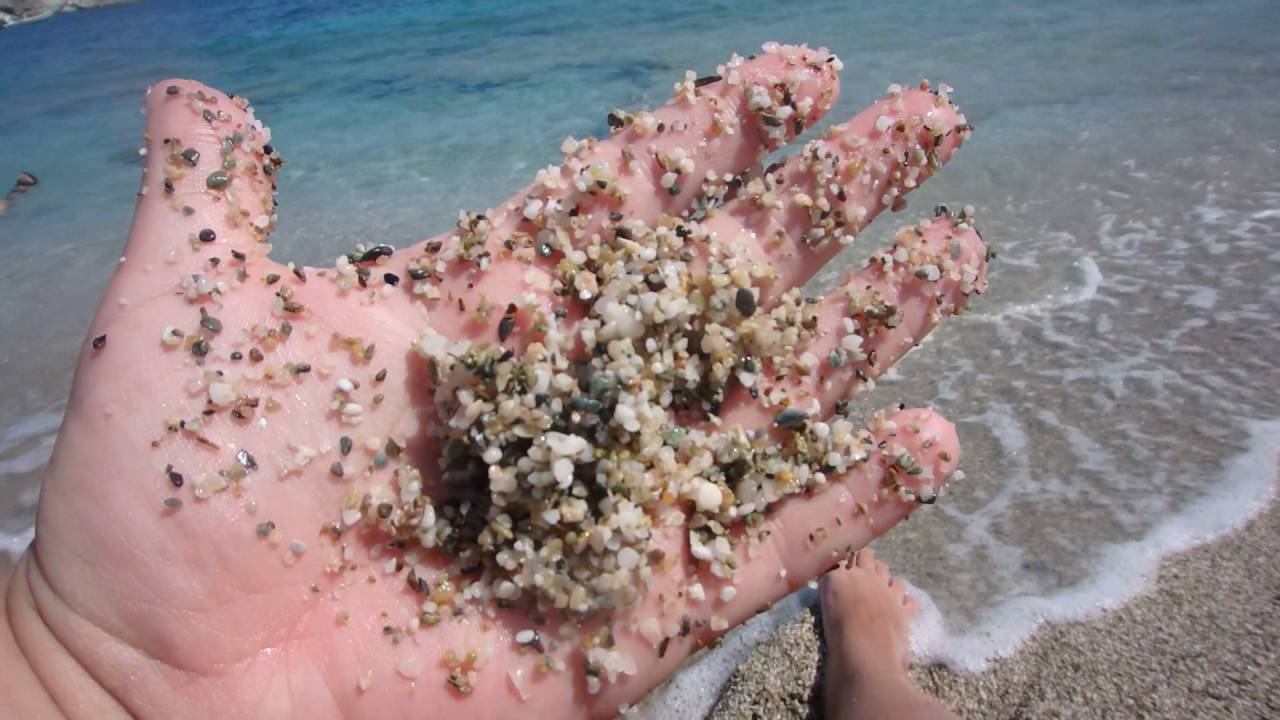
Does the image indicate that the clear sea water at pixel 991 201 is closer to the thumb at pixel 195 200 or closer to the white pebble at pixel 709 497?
the white pebble at pixel 709 497

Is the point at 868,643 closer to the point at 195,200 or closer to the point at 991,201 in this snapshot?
the point at 195,200

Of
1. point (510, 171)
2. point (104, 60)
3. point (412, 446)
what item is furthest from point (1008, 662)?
point (104, 60)

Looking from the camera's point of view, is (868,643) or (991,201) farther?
(991,201)

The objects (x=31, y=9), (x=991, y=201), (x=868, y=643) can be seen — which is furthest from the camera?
(x=31, y=9)

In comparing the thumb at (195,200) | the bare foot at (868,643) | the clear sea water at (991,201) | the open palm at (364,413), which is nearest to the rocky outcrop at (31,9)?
the clear sea water at (991,201)

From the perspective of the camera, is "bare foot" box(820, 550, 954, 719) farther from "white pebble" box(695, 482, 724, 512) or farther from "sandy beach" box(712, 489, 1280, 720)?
"white pebble" box(695, 482, 724, 512)

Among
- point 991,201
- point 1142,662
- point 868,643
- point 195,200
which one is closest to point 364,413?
point 195,200
